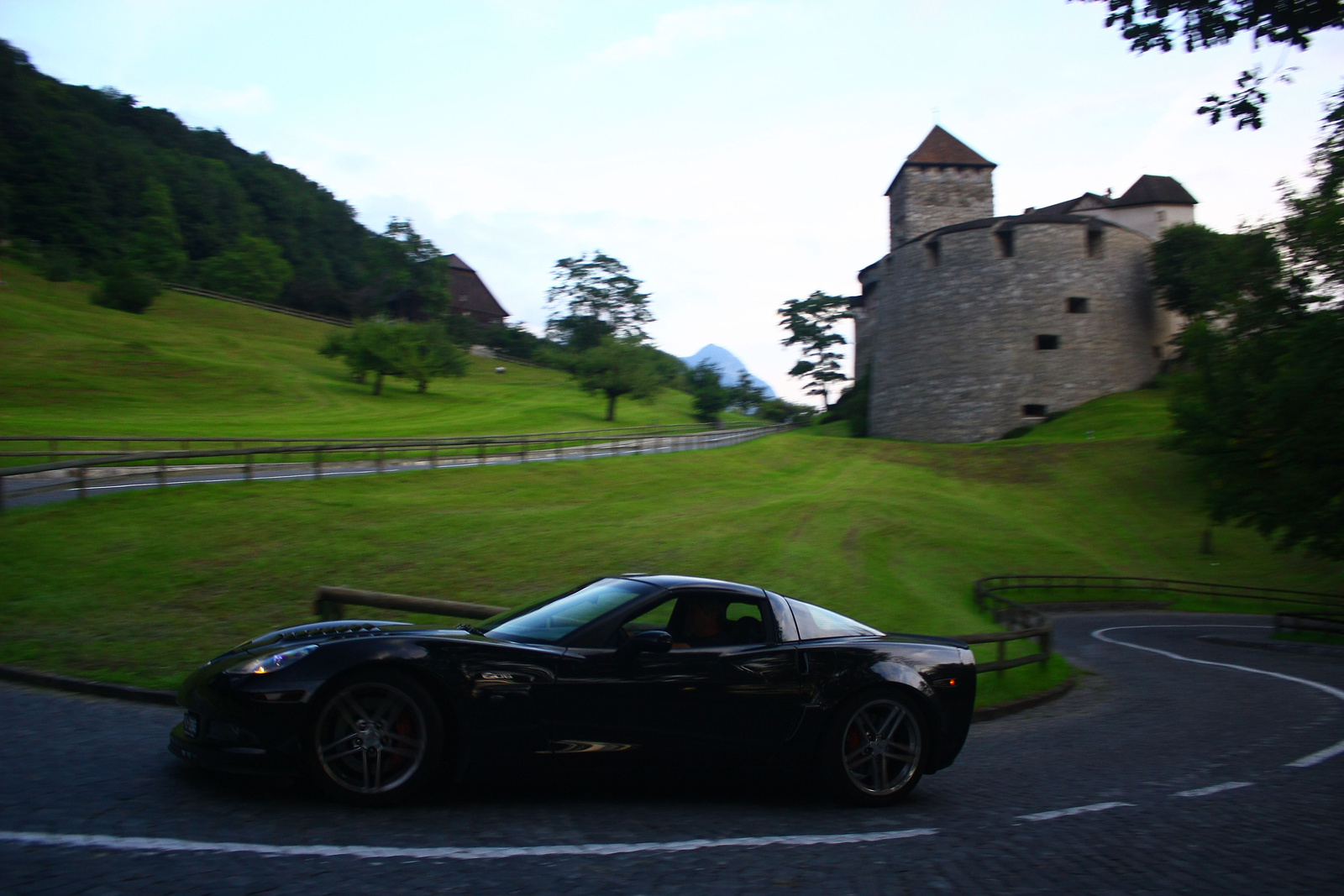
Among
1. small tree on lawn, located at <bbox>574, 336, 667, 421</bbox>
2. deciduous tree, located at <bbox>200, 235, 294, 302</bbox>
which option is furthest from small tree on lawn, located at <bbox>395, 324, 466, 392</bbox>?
deciduous tree, located at <bbox>200, 235, 294, 302</bbox>

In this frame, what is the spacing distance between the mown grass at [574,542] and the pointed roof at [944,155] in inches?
1624

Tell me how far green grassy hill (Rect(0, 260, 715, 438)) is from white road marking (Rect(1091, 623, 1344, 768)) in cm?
3438

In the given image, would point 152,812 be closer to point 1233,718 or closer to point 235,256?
point 1233,718

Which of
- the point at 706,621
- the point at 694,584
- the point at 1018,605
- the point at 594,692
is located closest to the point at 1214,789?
the point at 706,621

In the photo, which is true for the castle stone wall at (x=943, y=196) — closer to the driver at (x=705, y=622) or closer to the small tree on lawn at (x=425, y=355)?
the small tree on lawn at (x=425, y=355)

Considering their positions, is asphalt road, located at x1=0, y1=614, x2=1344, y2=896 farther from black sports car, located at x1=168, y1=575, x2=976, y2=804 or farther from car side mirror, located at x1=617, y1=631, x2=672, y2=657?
car side mirror, located at x1=617, y1=631, x2=672, y2=657

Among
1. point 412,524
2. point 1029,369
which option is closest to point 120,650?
point 412,524

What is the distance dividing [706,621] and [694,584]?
27 centimetres

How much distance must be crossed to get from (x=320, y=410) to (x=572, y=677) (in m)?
54.0

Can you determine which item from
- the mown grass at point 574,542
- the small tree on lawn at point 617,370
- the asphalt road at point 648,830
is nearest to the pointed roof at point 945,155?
the small tree on lawn at point 617,370

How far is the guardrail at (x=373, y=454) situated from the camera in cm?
1731

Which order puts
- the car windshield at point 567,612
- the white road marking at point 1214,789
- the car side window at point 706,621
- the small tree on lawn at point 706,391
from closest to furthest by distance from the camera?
the car windshield at point 567,612 → the car side window at point 706,621 → the white road marking at point 1214,789 → the small tree on lawn at point 706,391

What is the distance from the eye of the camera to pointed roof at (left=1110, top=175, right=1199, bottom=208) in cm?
7950

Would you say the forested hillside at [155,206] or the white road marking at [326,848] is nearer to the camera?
the white road marking at [326,848]
